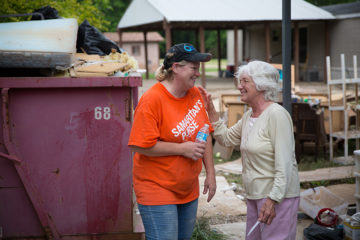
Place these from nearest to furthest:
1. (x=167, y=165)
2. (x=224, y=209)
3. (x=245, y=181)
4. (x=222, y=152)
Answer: (x=167, y=165), (x=245, y=181), (x=224, y=209), (x=222, y=152)

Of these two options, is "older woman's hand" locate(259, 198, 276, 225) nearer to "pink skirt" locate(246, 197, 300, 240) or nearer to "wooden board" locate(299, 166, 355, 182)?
"pink skirt" locate(246, 197, 300, 240)

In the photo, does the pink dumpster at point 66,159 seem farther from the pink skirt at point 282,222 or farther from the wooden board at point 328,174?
the wooden board at point 328,174

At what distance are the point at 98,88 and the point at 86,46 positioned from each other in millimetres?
1748

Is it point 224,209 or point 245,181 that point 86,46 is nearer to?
point 224,209

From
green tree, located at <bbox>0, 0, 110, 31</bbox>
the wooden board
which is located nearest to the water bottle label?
the wooden board

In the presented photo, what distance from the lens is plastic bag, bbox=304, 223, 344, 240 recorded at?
3541mm

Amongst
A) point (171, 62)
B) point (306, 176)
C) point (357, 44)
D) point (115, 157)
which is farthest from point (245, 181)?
point (357, 44)

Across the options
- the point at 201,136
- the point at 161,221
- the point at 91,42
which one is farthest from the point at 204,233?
the point at 91,42

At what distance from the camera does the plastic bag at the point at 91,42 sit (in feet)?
16.0

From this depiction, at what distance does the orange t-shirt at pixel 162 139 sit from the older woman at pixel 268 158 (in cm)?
38

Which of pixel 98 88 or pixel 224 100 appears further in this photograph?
pixel 224 100

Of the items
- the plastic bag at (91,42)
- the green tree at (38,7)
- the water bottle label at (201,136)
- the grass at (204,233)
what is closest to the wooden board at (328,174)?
the grass at (204,233)

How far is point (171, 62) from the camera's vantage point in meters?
2.53

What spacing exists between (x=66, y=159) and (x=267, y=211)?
168cm
